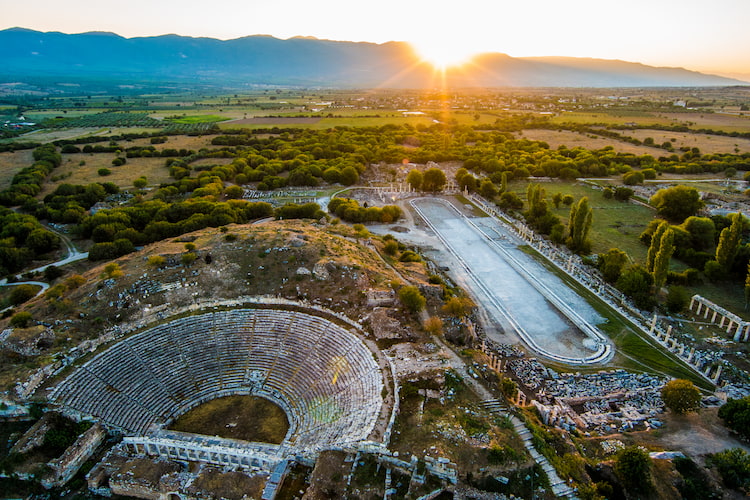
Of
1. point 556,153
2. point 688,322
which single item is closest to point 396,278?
point 688,322

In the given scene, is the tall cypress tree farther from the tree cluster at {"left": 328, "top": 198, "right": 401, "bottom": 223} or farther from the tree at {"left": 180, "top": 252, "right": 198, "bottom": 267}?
the tree at {"left": 180, "top": 252, "right": 198, "bottom": 267}

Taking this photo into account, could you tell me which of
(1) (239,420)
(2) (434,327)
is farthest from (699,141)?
(1) (239,420)

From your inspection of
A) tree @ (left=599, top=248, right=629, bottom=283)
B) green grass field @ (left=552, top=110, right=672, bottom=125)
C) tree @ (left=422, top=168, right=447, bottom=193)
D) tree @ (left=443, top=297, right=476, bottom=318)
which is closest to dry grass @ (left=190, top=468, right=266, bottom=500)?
tree @ (left=443, top=297, right=476, bottom=318)

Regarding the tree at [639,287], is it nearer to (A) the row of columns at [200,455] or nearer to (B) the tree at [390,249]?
(B) the tree at [390,249]

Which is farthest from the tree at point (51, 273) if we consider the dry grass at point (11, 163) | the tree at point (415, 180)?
the tree at point (415, 180)

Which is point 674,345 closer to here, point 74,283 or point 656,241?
point 656,241

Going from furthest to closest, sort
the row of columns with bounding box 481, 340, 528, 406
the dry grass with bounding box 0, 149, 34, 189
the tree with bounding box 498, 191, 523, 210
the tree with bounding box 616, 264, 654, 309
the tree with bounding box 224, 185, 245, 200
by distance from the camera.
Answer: the dry grass with bounding box 0, 149, 34, 189
the tree with bounding box 224, 185, 245, 200
the tree with bounding box 498, 191, 523, 210
the tree with bounding box 616, 264, 654, 309
the row of columns with bounding box 481, 340, 528, 406
